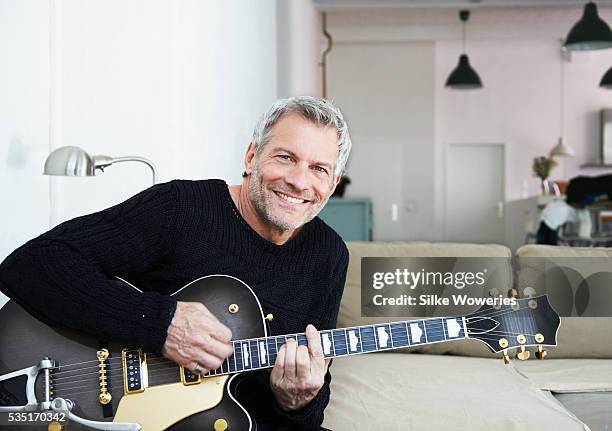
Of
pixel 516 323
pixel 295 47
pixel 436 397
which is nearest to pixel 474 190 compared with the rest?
pixel 295 47

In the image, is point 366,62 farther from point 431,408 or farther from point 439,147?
point 431,408

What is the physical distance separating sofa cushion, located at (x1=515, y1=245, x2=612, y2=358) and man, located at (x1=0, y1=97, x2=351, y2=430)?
3.59 ft

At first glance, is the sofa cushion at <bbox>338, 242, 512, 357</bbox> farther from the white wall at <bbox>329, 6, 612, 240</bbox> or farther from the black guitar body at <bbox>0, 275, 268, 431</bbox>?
the white wall at <bbox>329, 6, 612, 240</bbox>

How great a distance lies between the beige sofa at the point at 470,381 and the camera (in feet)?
6.27

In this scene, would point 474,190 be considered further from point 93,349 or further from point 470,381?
point 93,349

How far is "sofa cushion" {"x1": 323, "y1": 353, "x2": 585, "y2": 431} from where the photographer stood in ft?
6.18

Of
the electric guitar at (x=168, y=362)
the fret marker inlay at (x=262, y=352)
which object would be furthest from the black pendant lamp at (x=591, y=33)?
the fret marker inlay at (x=262, y=352)

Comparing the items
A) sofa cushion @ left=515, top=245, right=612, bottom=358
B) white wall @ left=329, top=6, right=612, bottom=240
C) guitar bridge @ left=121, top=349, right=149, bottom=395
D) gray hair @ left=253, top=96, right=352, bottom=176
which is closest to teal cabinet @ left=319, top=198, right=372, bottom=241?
sofa cushion @ left=515, top=245, right=612, bottom=358

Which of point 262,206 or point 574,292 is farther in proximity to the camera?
point 574,292

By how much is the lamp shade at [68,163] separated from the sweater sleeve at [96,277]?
1.65 feet

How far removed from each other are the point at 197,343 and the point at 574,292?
1558mm

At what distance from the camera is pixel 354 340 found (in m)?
1.51

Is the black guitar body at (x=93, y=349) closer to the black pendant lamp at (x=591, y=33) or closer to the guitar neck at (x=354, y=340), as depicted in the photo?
the guitar neck at (x=354, y=340)

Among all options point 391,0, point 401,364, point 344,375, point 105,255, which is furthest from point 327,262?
point 391,0
